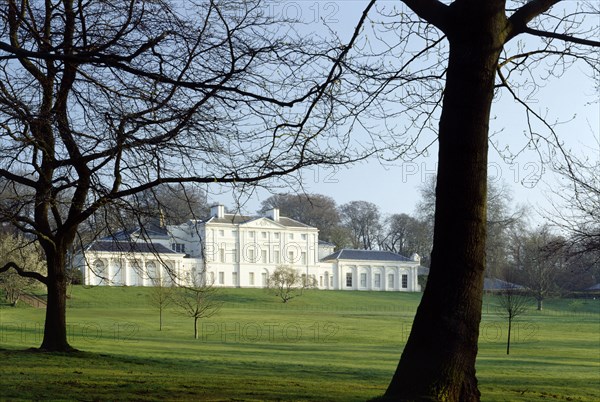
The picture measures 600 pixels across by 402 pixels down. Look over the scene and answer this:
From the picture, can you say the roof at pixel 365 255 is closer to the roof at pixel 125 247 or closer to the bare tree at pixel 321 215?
the bare tree at pixel 321 215

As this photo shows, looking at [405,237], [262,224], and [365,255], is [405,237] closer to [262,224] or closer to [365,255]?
[365,255]

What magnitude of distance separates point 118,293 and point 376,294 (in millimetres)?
32171

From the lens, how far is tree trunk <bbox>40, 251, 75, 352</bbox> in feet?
47.5

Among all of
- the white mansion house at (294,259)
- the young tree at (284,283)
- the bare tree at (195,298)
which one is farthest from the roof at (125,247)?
the white mansion house at (294,259)

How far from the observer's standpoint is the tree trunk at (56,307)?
47.5ft

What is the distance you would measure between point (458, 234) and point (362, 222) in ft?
313

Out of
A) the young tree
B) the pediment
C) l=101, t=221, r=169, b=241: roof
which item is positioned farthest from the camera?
the pediment

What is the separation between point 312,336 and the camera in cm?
3925

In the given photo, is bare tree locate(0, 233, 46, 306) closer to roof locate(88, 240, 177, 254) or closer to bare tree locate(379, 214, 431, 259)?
roof locate(88, 240, 177, 254)

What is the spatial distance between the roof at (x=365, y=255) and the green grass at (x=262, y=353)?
775cm

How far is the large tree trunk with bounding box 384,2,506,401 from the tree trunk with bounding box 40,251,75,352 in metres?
9.17

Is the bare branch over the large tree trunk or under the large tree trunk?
over

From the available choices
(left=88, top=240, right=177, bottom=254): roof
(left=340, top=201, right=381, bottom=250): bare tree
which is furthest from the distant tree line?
(left=88, top=240, right=177, bottom=254): roof

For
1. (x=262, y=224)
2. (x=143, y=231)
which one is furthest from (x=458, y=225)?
(x=262, y=224)
